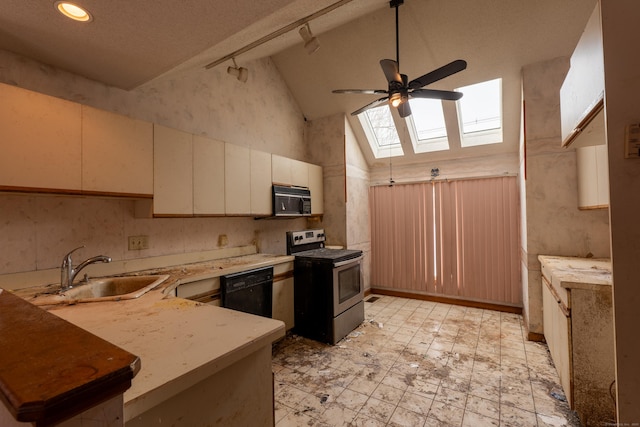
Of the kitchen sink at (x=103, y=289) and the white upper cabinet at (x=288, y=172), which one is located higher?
the white upper cabinet at (x=288, y=172)

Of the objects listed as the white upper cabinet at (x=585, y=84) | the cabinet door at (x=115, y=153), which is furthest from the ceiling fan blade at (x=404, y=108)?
the cabinet door at (x=115, y=153)

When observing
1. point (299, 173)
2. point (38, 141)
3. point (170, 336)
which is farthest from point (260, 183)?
point (170, 336)

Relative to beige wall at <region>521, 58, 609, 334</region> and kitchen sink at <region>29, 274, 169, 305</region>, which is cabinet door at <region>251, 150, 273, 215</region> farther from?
beige wall at <region>521, 58, 609, 334</region>

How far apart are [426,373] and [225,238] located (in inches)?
92.3

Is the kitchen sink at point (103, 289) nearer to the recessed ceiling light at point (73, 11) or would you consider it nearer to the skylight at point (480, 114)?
the recessed ceiling light at point (73, 11)

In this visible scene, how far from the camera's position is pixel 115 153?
2002 mm

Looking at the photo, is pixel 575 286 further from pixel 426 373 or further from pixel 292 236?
pixel 292 236

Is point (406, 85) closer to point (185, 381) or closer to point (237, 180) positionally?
point (237, 180)

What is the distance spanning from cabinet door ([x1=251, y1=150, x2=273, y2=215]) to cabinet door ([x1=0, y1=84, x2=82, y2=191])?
4.87 feet

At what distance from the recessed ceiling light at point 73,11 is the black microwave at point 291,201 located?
205 centimetres

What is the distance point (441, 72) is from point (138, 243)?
2844 mm

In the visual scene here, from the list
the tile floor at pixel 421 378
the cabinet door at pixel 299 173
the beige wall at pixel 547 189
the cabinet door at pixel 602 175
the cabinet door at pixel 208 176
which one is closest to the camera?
the tile floor at pixel 421 378

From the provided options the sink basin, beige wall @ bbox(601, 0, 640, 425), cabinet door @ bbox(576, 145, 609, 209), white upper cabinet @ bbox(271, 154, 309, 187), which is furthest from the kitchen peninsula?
cabinet door @ bbox(576, 145, 609, 209)

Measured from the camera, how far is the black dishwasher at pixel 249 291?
7.80 feet
